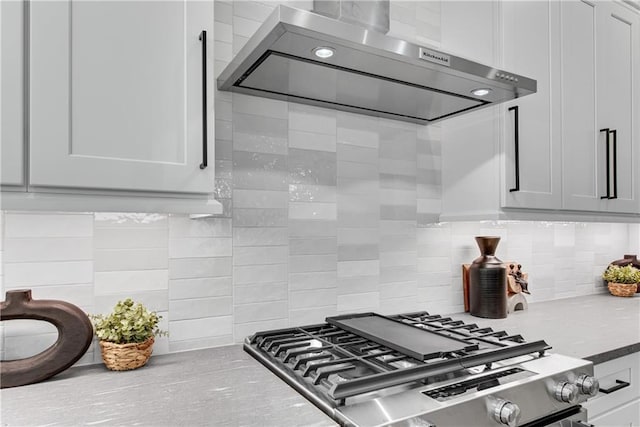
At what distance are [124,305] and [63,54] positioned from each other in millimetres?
710

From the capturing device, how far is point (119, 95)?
3.49 feet

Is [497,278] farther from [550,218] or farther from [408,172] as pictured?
[408,172]

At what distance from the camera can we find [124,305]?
4.18 ft

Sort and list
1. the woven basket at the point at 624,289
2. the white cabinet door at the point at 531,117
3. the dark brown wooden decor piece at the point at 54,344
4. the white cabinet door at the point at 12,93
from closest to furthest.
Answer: the white cabinet door at the point at 12,93 → the dark brown wooden decor piece at the point at 54,344 → the white cabinet door at the point at 531,117 → the woven basket at the point at 624,289

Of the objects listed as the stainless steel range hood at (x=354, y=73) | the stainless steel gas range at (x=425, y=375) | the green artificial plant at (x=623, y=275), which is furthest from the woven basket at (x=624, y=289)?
the stainless steel range hood at (x=354, y=73)

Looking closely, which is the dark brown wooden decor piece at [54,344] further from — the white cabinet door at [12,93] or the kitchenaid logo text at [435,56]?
the kitchenaid logo text at [435,56]

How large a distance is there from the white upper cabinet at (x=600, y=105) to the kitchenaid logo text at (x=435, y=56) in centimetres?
99

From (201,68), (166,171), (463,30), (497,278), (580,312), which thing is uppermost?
(463,30)

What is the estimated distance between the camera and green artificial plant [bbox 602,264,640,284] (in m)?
2.75

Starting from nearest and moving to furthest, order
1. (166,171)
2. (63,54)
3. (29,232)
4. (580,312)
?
(63,54) → (166,171) → (29,232) → (580,312)

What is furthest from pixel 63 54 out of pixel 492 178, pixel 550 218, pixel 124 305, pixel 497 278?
pixel 550 218

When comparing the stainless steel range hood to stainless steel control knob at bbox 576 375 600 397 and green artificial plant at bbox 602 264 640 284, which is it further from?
green artificial plant at bbox 602 264 640 284

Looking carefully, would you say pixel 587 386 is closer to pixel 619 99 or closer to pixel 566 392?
pixel 566 392

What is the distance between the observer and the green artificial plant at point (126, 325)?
124 centimetres
